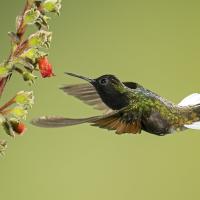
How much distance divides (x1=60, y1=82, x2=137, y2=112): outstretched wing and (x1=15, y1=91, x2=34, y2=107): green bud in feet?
0.37

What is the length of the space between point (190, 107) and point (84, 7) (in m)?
1.26

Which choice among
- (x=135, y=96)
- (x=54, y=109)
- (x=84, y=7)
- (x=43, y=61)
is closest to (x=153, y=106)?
(x=135, y=96)

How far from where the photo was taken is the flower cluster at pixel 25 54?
0.59m

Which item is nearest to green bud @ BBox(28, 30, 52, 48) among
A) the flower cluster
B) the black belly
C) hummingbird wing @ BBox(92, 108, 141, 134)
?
the flower cluster

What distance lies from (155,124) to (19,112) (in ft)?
0.73

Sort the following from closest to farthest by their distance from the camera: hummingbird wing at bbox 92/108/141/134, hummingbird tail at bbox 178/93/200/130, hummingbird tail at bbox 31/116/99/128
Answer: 1. hummingbird tail at bbox 31/116/99/128
2. hummingbird wing at bbox 92/108/141/134
3. hummingbird tail at bbox 178/93/200/130

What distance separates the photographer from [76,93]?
2.45 feet

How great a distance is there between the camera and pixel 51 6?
2.04 ft

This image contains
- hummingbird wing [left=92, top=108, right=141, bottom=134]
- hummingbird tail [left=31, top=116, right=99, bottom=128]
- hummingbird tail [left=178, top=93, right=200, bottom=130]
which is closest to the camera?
hummingbird tail [left=31, top=116, right=99, bottom=128]

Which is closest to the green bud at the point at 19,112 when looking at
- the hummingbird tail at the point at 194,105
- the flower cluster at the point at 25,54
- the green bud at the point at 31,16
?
the flower cluster at the point at 25,54

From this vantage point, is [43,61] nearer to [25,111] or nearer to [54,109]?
[25,111]

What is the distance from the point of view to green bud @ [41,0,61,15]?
2.02 ft

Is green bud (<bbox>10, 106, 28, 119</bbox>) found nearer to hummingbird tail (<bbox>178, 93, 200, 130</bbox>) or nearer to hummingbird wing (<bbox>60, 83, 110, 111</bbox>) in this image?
hummingbird wing (<bbox>60, 83, 110, 111</bbox>)

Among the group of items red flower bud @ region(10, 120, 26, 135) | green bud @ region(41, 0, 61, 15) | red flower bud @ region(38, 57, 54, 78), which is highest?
green bud @ region(41, 0, 61, 15)
